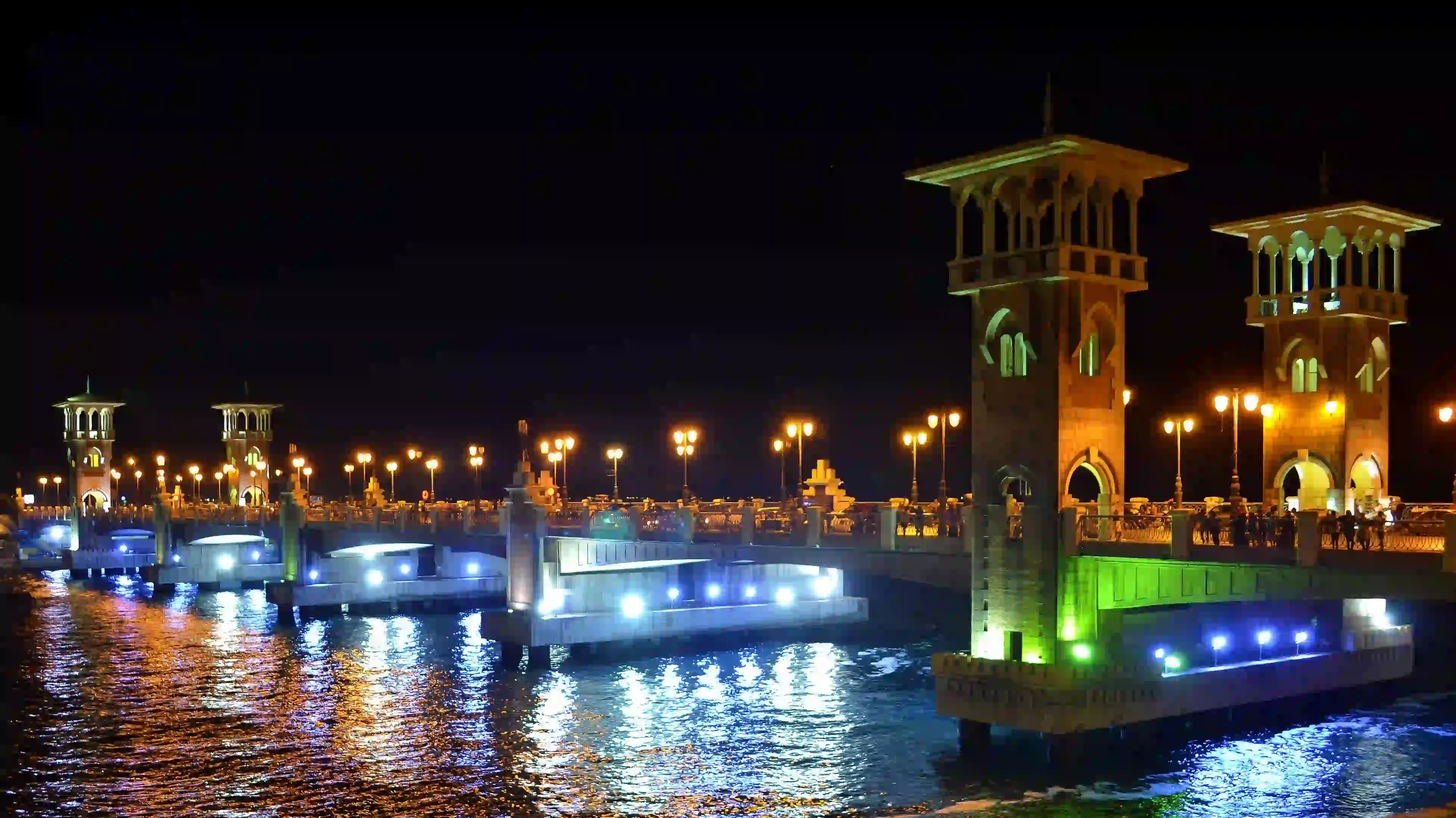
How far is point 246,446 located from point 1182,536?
11043cm

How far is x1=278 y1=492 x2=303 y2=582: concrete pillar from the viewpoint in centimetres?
8406

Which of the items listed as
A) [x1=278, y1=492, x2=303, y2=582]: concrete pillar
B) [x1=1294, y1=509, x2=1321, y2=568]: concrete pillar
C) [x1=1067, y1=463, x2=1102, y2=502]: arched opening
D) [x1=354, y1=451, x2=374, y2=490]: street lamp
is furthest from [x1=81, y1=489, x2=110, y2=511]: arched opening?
[x1=1294, y1=509, x2=1321, y2=568]: concrete pillar

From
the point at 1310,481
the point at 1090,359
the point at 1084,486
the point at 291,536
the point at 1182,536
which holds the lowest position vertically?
the point at 291,536

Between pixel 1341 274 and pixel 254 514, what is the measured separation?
72393 millimetres

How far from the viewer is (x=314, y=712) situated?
4803cm

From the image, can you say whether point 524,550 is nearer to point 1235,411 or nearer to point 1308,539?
point 1235,411

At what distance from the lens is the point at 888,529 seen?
44375 millimetres

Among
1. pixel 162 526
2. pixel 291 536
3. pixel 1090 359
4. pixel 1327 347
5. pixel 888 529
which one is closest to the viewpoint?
pixel 1090 359

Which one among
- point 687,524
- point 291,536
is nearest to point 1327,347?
point 687,524

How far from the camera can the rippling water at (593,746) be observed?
1358 inches

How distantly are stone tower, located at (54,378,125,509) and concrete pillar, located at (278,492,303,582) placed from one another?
200ft

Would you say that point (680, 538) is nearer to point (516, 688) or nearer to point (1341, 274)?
point (516, 688)

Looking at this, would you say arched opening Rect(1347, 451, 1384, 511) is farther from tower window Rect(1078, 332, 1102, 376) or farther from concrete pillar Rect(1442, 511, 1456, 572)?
concrete pillar Rect(1442, 511, 1456, 572)

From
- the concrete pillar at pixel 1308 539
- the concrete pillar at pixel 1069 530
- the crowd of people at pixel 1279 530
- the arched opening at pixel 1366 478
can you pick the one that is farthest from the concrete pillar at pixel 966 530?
the arched opening at pixel 1366 478
